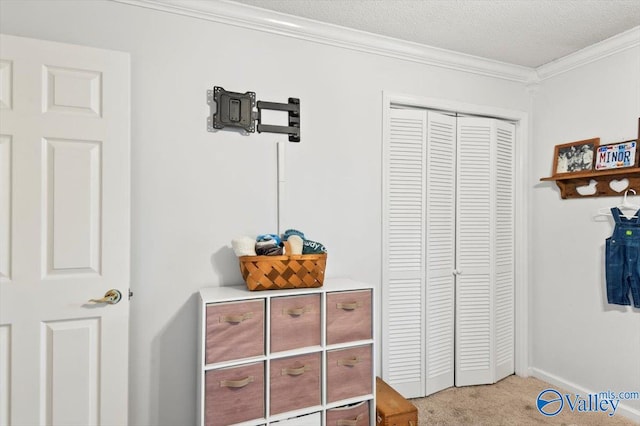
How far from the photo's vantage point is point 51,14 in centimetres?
176

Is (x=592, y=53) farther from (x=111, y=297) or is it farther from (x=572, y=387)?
(x=111, y=297)

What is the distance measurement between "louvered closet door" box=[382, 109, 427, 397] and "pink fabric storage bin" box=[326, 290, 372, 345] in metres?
0.47

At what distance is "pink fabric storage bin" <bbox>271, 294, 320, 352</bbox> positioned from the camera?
183cm

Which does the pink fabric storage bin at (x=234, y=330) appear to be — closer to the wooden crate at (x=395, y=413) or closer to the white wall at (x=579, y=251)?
the wooden crate at (x=395, y=413)

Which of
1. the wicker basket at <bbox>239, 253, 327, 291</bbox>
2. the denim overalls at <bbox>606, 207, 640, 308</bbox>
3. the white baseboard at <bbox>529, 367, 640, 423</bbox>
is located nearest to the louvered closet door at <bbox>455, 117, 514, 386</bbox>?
the white baseboard at <bbox>529, 367, 640, 423</bbox>

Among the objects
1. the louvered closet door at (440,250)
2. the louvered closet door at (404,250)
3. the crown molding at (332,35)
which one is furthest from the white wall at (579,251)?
the louvered closet door at (404,250)

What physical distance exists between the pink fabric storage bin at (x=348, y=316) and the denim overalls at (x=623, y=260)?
5.35ft

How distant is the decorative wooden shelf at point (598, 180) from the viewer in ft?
7.45

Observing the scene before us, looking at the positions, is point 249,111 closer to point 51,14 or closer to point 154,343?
point 51,14

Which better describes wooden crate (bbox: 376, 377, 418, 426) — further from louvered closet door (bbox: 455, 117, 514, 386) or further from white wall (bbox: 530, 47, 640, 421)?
white wall (bbox: 530, 47, 640, 421)

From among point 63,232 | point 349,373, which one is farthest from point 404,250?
point 63,232

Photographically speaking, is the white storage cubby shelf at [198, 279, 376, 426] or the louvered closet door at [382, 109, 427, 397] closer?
the white storage cubby shelf at [198, 279, 376, 426]

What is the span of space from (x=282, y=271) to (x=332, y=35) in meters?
1.52

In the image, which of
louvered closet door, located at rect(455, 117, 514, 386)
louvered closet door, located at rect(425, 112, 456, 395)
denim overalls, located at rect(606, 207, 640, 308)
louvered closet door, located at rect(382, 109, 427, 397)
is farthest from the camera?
louvered closet door, located at rect(455, 117, 514, 386)
